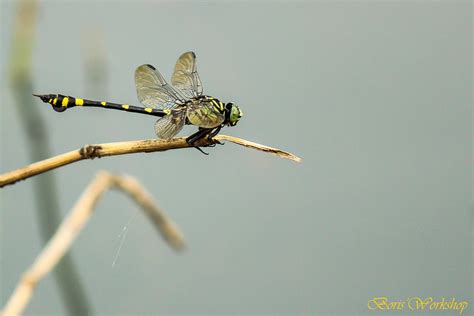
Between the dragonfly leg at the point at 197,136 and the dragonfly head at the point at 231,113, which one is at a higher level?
the dragonfly head at the point at 231,113

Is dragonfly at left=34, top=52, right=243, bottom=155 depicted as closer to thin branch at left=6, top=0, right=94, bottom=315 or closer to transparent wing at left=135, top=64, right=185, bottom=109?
transparent wing at left=135, top=64, right=185, bottom=109

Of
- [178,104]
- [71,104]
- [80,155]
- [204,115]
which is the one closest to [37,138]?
[71,104]

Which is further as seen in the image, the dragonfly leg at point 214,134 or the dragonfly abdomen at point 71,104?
the dragonfly abdomen at point 71,104

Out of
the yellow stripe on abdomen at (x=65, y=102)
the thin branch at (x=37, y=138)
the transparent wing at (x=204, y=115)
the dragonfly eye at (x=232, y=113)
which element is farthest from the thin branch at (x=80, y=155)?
the thin branch at (x=37, y=138)

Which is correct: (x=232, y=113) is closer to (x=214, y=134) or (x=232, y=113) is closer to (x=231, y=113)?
(x=231, y=113)

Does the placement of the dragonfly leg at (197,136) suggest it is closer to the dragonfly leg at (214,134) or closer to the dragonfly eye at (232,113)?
the dragonfly leg at (214,134)

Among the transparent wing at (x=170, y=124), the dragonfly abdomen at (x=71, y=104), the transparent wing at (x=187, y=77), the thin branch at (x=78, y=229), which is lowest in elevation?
the thin branch at (x=78, y=229)
